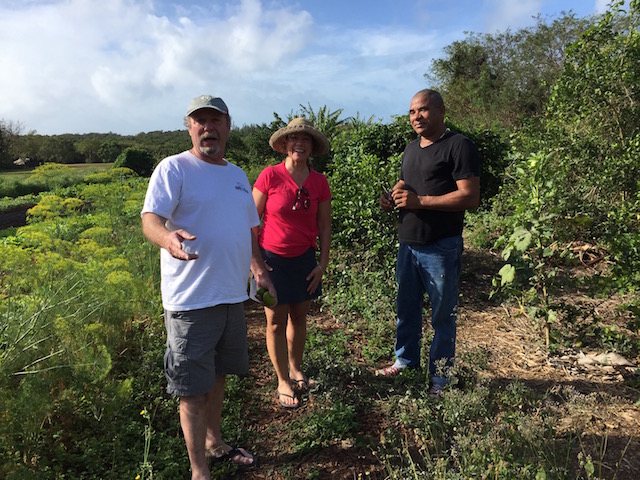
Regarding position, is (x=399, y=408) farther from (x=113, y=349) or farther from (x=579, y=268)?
(x=579, y=268)

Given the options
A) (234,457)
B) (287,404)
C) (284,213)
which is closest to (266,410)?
(287,404)

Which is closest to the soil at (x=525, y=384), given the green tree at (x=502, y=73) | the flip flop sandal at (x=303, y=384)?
the flip flop sandal at (x=303, y=384)

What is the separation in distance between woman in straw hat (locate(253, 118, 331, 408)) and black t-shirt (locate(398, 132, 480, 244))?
2.06 ft

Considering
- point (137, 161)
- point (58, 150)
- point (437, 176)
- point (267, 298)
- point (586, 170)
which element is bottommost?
point (267, 298)

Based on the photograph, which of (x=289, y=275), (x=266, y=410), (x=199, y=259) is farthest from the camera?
(x=266, y=410)

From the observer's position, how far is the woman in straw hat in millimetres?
2840

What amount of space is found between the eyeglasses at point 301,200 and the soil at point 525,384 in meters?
1.43

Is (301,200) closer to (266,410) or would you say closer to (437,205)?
(437,205)

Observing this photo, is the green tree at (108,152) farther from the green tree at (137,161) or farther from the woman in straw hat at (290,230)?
the woman in straw hat at (290,230)

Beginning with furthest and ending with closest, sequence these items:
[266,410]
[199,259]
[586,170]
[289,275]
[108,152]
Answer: [108,152] → [586,170] → [266,410] → [289,275] → [199,259]

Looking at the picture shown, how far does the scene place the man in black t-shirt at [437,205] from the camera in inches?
107

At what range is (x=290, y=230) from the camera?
285 centimetres

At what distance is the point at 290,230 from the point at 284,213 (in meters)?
0.12

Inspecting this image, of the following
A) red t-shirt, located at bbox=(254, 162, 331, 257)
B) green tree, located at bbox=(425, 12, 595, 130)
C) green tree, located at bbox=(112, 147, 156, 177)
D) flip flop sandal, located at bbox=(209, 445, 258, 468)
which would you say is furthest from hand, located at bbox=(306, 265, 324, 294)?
green tree, located at bbox=(112, 147, 156, 177)
